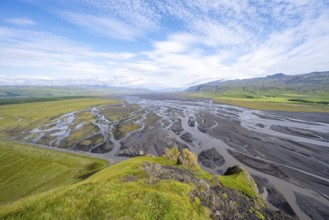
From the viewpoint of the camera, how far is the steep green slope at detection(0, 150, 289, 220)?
601 inches

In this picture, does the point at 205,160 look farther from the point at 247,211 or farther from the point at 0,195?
the point at 0,195

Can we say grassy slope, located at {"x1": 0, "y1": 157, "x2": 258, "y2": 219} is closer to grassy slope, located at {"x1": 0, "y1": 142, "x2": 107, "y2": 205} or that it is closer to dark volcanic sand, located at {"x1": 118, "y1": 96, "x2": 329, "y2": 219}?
grassy slope, located at {"x1": 0, "y1": 142, "x2": 107, "y2": 205}

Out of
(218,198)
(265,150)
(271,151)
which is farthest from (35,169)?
(271,151)

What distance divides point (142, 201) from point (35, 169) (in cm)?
4684

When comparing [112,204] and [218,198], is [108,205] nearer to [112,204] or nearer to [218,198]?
[112,204]

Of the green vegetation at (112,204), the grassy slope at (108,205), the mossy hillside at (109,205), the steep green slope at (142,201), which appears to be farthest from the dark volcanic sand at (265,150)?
the grassy slope at (108,205)

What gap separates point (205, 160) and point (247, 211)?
107 feet

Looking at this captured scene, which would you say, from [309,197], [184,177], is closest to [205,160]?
[309,197]

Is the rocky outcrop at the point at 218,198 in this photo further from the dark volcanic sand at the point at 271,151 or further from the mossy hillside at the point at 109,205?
the dark volcanic sand at the point at 271,151

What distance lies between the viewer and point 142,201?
59.7ft

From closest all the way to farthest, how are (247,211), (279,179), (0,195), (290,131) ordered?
1. (247,211)
2. (0,195)
3. (279,179)
4. (290,131)

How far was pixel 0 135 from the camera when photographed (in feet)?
300

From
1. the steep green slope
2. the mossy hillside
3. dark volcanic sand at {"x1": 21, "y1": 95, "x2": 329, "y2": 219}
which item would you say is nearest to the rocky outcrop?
the steep green slope

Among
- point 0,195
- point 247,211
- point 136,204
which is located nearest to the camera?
point 136,204
